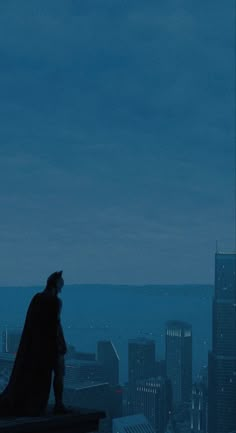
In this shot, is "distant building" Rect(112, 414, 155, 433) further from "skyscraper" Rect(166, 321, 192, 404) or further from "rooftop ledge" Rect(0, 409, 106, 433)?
"rooftop ledge" Rect(0, 409, 106, 433)

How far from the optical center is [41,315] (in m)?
5.88

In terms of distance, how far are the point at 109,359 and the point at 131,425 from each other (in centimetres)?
1890

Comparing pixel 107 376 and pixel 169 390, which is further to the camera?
pixel 169 390

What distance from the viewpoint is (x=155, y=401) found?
49594mm

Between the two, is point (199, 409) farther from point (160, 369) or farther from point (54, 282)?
point (54, 282)

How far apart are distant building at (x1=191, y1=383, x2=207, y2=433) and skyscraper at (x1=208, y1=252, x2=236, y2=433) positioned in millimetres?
576

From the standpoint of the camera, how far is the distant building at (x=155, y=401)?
45.6 metres

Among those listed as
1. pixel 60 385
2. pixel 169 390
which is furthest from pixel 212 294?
pixel 60 385

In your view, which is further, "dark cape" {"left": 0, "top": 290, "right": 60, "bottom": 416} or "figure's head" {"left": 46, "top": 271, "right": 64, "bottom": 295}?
"figure's head" {"left": 46, "top": 271, "right": 64, "bottom": 295}

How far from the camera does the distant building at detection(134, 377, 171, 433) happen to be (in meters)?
45.6

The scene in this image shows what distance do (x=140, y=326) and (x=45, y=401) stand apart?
75022 mm

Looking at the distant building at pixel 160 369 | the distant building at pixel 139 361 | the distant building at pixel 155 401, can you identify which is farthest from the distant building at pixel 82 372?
the distant building at pixel 160 369

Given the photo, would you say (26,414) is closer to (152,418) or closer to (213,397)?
(152,418)

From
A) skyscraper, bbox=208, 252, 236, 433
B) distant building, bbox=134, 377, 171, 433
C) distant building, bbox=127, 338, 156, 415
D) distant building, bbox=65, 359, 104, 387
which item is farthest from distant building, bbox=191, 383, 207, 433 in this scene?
distant building, bbox=65, 359, 104, 387
